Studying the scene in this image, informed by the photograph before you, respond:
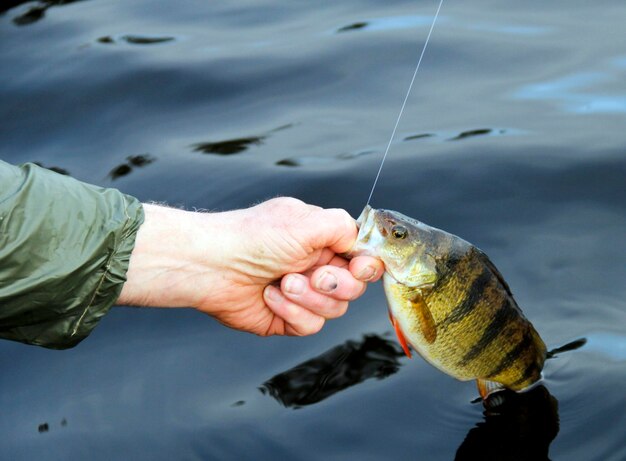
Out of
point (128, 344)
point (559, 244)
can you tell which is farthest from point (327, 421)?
point (559, 244)

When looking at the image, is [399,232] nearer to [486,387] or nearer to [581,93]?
[486,387]

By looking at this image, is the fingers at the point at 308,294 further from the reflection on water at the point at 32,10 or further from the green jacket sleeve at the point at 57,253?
the reflection on water at the point at 32,10

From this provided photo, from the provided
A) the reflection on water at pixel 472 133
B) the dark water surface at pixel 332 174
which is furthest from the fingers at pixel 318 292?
the reflection on water at pixel 472 133

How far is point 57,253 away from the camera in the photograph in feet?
11.0

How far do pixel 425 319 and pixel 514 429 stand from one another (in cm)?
63

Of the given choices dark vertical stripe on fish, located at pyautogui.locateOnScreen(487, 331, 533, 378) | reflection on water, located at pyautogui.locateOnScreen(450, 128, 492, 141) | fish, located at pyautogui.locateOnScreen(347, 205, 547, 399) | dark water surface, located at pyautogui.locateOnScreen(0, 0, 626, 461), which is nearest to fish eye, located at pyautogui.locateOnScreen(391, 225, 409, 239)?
fish, located at pyautogui.locateOnScreen(347, 205, 547, 399)

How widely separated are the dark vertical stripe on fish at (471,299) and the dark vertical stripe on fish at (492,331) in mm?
108

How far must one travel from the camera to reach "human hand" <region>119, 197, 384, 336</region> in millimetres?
3742

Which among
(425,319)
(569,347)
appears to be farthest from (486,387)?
(569,347)

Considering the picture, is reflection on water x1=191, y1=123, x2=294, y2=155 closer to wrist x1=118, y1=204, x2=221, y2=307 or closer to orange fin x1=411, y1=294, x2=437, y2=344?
wrist x1=118, y1=204, x2=221, y2=307

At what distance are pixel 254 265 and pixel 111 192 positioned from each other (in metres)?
0.65

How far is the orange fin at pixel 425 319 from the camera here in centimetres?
370

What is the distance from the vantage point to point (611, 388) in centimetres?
402

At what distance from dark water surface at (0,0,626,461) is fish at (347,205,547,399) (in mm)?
344
